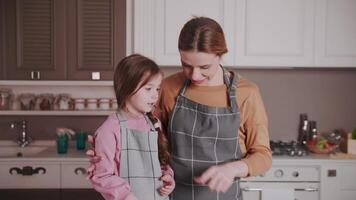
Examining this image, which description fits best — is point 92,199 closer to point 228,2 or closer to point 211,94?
point 228,2

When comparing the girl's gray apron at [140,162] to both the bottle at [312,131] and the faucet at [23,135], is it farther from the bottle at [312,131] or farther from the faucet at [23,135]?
the faucet at [23,135]

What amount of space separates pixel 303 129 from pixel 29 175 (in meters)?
1.92

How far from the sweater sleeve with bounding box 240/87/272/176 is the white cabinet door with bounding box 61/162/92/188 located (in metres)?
1.87

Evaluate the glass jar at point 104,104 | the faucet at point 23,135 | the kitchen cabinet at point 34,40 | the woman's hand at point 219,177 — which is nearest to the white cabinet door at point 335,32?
the glass jar at point 104,104

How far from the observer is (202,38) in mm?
1197

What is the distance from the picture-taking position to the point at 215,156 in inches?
52.9

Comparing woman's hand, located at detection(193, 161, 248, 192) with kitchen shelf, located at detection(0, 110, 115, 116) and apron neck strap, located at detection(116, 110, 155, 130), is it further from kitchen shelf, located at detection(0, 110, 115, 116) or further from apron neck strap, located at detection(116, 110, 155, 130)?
kitchen shelf, located at detection(0, 110, 115, 116)

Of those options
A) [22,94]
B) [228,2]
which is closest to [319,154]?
[228,2]

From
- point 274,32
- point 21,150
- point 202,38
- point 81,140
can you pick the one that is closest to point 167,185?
point 202,38

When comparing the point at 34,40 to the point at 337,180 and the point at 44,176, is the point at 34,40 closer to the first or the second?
the point at 44,176

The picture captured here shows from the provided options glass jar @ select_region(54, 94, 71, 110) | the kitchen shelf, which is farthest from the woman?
glass jar @ select_region(54, 94, 71, 110)

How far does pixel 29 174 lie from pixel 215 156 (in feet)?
6.64

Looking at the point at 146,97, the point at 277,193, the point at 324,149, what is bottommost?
the point at 277,193

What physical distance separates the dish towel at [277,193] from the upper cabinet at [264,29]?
2.55 feet
